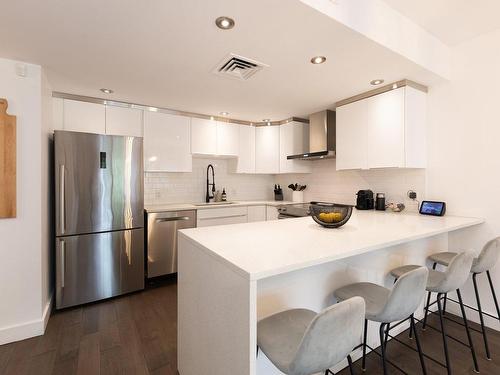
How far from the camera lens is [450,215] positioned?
2.37 m

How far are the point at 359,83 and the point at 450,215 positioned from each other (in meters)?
1.53

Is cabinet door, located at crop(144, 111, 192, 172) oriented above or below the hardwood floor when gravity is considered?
above

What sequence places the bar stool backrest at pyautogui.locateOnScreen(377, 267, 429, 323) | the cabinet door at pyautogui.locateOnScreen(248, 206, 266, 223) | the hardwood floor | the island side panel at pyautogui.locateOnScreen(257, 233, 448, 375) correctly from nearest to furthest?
1. the bar stool backrest at pyautogui.locateOnScreen(377, 267, 429, 323)
2. the island side panel at pyautogui.locateOnScreen(257, 233, 448, 375)
3. the hardwood floor
4. the cabinet door at pyautogui.locateOnScreen(248, 206, 266, 223)

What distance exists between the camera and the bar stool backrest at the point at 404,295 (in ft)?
3.83

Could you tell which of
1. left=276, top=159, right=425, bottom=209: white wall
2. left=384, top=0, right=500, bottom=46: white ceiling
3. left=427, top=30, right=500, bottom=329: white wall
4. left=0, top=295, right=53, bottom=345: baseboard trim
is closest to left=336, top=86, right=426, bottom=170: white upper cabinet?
left=427, top=30, right=500, bottom=329: white wall

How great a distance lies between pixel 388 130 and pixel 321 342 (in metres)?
2.25

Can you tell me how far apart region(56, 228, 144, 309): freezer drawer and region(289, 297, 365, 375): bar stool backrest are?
2.35 metres

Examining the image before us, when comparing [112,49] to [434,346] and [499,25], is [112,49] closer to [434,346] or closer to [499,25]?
[499,25]

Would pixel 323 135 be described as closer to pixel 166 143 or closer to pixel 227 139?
pixel 227 139

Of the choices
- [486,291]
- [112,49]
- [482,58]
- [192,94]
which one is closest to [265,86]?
[192,94]

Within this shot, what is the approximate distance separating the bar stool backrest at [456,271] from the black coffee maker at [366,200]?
1.41 meters

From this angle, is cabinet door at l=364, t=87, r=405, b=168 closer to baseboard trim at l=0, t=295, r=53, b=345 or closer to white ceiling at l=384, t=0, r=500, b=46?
white ceiling at l=384, t=0, r=500, b=46

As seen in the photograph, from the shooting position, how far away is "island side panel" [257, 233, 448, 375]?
1298 millimetres

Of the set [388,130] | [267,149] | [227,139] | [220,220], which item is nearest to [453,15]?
[388,130]
